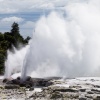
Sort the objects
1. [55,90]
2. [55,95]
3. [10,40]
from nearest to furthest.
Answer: [55,95]
[55,90]
[10,40]

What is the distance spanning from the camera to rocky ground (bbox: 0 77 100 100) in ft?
108

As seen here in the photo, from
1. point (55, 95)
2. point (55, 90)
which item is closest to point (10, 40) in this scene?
point (55, 90)

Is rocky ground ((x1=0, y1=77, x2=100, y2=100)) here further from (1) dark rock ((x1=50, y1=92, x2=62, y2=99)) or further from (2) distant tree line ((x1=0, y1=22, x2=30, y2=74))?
(2) distant tree line ((x1=0, y1=22, x2=30, y2=74))

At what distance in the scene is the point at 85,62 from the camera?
49688 mm

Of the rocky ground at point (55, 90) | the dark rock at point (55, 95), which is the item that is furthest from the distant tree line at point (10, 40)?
the dark rock at point (55, 95)

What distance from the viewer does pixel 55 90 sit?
35094 millimetres

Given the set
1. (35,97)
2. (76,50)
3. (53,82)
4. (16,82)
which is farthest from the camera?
(76,50)

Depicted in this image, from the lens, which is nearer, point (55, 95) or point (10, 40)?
point (55, 95)

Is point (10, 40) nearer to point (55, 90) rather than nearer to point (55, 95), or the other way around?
point (55, 90)

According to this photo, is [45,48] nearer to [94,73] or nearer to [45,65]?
[45,65]

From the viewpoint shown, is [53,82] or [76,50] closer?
[53,82]

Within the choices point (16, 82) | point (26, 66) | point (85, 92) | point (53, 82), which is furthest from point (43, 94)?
point (26, 66)

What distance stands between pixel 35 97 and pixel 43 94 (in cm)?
85

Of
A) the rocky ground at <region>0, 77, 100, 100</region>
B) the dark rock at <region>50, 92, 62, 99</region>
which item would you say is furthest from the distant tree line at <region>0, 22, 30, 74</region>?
the dark rock at <region>50, 92, 62, 99</region>
